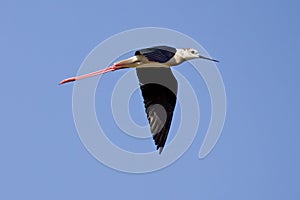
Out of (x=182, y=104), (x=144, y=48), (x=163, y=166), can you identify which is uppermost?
(x=144, y=48)

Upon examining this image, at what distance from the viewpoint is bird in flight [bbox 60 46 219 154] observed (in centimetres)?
1769

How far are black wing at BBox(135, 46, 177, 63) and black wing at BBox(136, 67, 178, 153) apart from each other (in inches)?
19.5

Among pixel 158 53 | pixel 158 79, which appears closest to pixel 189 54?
pixel 158 79

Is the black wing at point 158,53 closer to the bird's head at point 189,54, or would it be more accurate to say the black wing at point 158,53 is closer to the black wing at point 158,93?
the bird's head at point 189,54

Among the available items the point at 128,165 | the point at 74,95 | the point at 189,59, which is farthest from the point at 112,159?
the point at 189,59

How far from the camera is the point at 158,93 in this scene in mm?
18469

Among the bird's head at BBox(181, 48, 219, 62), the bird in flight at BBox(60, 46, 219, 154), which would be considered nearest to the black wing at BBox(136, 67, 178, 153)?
the bird in flight at BBox(60, 46, 219, 154)

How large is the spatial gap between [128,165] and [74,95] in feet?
6.78

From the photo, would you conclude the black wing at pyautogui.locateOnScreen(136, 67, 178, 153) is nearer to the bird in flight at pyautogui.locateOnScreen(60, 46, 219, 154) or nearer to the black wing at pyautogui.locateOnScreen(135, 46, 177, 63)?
the bird in flight at pyautogui.locateOnScreen(60, 46, 219, 154)

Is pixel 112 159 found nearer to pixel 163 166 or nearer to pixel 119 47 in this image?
pixel 163 166

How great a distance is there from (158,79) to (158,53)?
910 millimetres

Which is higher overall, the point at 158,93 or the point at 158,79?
the point at 158,79

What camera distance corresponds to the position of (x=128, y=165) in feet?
56.0

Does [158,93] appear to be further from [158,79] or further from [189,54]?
[189,54]
